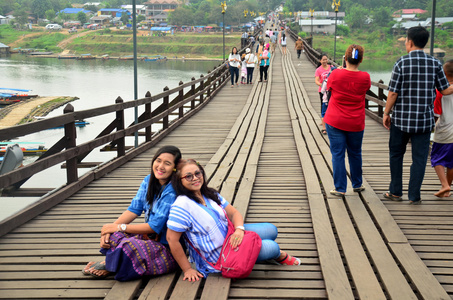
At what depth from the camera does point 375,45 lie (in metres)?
103

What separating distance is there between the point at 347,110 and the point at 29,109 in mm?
50560

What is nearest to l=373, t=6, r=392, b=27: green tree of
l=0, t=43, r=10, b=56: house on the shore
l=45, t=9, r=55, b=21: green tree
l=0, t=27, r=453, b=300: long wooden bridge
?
l=0, t=43, r=10, b=56: house on the shore

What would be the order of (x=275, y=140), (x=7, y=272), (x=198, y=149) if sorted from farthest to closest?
(x=275, y=140), (x=198, y=149), (x=7, y=272)

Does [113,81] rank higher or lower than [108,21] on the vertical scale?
lower

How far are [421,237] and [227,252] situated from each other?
1.85 meters

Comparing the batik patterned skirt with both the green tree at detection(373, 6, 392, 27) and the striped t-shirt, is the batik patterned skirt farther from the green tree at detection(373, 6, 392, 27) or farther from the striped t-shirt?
the green tree at detection(373, 6, 392, 27)

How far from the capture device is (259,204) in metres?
5.66

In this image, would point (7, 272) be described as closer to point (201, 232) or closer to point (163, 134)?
point (201, 232)

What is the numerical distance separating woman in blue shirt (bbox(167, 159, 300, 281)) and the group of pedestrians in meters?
2.09

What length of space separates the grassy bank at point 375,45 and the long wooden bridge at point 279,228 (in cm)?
7712

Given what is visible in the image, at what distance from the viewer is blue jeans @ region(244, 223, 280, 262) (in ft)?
12.7

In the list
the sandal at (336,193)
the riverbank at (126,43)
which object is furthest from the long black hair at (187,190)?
the riverbank at (126,43)

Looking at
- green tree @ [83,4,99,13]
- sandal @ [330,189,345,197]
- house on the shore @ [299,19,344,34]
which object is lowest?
sandal @ [330,189,345,197]

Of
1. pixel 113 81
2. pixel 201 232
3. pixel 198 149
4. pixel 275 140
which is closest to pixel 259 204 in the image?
pixel 201 232
